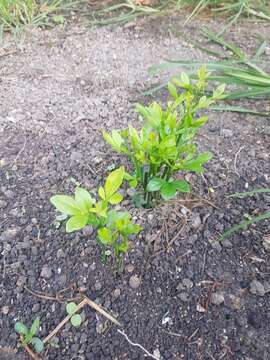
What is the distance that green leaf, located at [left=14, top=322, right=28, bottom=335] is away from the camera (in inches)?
40.0

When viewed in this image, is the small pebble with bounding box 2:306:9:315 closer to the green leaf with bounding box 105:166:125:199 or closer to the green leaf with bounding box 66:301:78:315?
the green leaf with bounding box 66:301:78:315

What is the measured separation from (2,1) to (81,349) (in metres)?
1.74

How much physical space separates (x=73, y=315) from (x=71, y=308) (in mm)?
19

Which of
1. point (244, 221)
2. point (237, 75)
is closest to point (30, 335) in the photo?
point (244, 221)

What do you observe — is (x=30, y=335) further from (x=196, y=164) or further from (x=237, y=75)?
(x=237, y=75)

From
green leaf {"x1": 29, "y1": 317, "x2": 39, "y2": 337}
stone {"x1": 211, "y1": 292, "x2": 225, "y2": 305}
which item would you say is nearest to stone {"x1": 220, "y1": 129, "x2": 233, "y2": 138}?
stone {"x1": 211, "y1": 292, "x2": 225, "y2": 305}

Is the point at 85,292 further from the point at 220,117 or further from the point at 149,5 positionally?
the point at 149,5

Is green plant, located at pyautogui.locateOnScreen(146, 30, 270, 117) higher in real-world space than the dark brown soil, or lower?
higher

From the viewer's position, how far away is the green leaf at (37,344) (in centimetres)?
100

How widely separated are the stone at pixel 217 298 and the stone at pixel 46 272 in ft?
1.46

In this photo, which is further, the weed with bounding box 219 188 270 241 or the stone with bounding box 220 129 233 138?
the stone with bounding box 220 129 233 138

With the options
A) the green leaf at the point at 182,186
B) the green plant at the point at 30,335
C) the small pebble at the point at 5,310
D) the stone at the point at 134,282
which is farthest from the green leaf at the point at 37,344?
the green leaf at the point at 182,186

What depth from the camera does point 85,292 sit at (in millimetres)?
1090

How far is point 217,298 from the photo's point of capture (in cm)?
107
